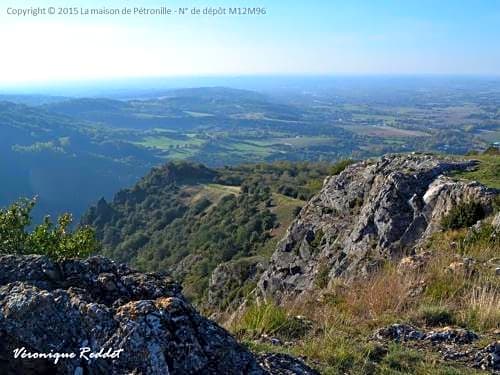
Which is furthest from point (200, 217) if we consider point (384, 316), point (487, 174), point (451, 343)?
point (451, 343)

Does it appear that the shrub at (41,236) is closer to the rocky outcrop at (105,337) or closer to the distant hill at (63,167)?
the rocky outcrop at (105,337)

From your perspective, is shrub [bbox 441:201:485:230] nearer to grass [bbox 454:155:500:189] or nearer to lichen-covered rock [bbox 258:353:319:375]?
grass [bbox 454:155:500:189]

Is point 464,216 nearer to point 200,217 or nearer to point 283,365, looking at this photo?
point 283,365

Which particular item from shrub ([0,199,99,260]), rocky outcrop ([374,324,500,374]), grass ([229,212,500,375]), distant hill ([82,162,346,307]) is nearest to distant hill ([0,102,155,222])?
distant hill ([82,162,346,307])

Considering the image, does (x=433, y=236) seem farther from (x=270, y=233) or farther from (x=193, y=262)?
(x=193, y=262)

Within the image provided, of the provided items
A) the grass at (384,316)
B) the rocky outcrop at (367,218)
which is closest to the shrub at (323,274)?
the rocky outcrop at (367,218)

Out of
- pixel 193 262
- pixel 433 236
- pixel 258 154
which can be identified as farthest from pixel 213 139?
pixel 433 236

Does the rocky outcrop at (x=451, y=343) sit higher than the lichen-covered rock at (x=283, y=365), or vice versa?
the lichen-covered rock at (x=283, y=365)
